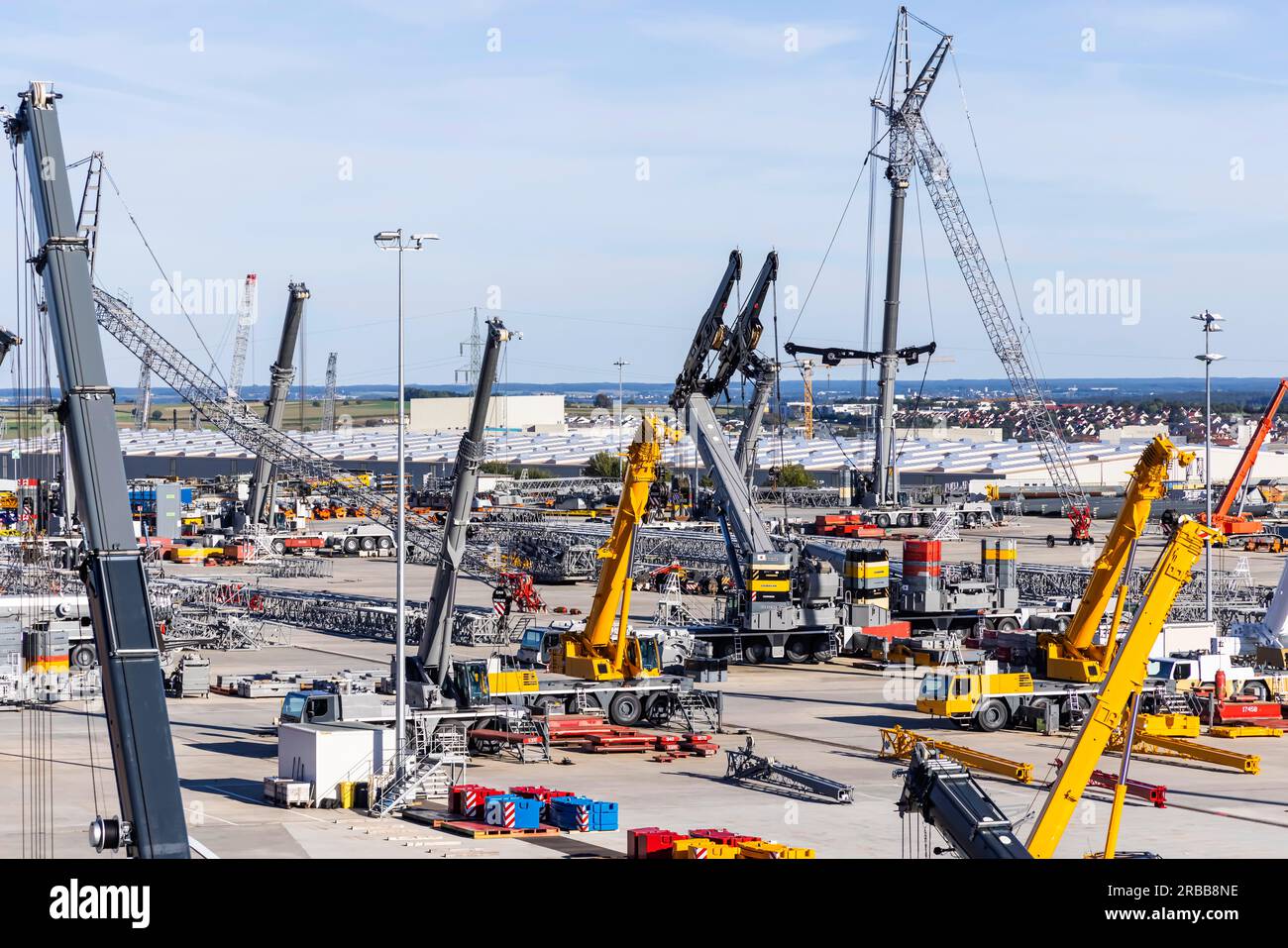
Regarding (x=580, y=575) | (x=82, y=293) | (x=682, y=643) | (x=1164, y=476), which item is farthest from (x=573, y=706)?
(x=580, y=575)

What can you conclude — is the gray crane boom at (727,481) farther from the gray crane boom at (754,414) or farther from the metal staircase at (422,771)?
the metal staircase at (422,771)

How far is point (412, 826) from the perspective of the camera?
118 ft

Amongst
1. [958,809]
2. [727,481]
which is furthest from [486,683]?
[727,481]

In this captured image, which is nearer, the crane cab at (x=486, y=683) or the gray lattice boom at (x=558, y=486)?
the crane cab at (x=486, y=683)

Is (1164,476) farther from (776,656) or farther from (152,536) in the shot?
(152,536)

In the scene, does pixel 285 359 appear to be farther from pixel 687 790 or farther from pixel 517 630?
pixel 687 790

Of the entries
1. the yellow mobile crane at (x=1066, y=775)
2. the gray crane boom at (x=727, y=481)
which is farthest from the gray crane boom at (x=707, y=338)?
the yellow mobile crane at (x=1066, y=775)

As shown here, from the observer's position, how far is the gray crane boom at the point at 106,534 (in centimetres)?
2141

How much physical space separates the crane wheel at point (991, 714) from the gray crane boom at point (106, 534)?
101ft

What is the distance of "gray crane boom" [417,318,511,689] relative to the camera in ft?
156

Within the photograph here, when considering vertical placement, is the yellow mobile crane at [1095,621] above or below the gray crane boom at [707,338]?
below

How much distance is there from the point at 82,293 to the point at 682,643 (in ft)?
126

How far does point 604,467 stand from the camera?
16988cm

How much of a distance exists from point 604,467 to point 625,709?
4743 inches
